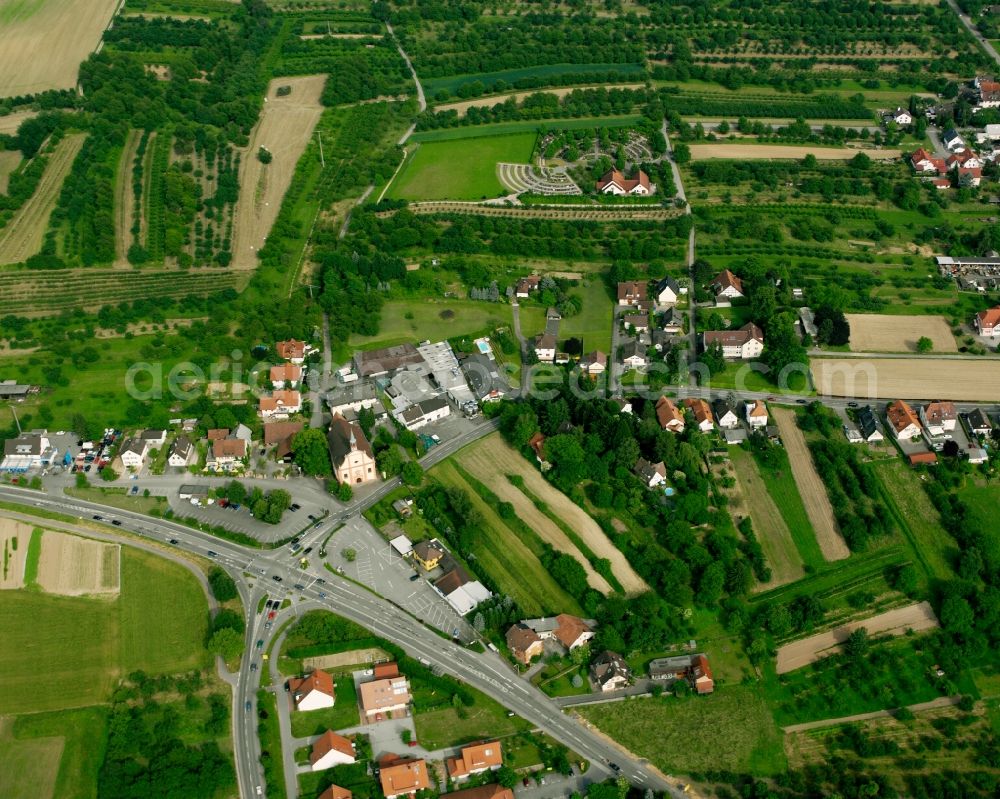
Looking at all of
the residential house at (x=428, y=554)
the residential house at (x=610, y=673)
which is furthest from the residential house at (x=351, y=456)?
the residential house at (x=610, y=673)

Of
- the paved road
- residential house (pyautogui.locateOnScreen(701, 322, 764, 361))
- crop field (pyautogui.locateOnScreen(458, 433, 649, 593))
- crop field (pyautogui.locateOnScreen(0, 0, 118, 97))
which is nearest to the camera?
the paved road

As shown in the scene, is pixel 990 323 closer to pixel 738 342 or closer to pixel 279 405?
pixel 738 342

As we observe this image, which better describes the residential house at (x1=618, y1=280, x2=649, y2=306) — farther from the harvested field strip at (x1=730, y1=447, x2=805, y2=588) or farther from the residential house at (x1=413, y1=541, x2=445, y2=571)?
the residential house at (x1=413, y1=541, x2=445, y2=571)

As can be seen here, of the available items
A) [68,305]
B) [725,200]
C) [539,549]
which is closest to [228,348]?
[68,305]

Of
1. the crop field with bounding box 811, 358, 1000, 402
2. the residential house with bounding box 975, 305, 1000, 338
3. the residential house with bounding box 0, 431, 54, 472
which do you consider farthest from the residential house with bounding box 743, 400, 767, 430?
the residential house with bounding box 0, 431, 54, 472

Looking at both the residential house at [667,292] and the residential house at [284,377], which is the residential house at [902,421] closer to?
the residential house at [667,292]

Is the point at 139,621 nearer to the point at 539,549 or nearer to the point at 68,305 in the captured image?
the point at 539,549
